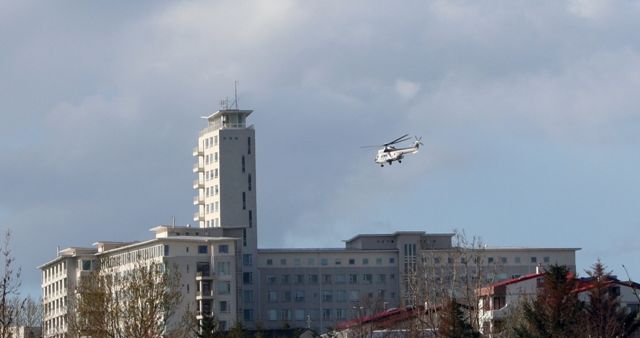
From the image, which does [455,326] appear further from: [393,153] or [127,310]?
[393,153]

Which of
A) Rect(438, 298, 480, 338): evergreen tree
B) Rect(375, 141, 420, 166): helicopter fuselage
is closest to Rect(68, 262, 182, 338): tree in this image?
Rect(438, 298, 480, 338): evergreen tree

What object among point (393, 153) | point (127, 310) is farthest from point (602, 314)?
point (393, 153)

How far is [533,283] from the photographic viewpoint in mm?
175250

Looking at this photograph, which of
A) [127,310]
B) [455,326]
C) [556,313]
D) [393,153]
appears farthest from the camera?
[393,153]

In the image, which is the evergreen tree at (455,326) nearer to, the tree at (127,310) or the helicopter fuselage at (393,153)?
the tree at (127,310)

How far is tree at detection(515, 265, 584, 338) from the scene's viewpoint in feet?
332

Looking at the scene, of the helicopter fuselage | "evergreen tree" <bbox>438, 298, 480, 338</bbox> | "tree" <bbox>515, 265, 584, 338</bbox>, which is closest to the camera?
"tree" <bbox>515, 265, 584, 338</bbox>

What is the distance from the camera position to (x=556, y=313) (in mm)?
102312

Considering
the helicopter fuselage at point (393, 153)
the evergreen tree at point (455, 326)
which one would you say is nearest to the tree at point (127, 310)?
the evergreen tree at point (455, 326)

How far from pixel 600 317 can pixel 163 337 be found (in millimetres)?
25690

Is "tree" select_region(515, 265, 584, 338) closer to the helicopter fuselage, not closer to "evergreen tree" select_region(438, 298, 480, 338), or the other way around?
"evergreen tree" select_region(438, 298, 480, 338)

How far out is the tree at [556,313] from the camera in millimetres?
101250

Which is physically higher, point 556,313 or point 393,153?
point 393,153

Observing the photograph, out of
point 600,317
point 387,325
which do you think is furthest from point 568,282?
point 387,325
